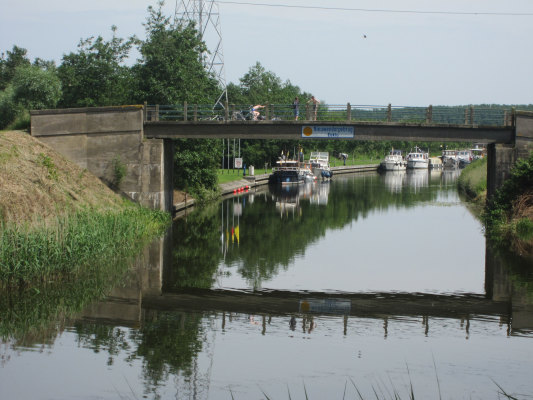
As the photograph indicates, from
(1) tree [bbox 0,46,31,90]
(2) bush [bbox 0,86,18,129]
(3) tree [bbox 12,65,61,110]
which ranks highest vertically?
(1) tree [bbox 0,46,31,90]

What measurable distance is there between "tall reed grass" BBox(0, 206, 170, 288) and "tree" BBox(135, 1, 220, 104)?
723 inches

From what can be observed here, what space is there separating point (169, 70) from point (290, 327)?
32.8m

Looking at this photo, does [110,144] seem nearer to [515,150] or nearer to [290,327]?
[515,150]

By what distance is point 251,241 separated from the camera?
120 feet

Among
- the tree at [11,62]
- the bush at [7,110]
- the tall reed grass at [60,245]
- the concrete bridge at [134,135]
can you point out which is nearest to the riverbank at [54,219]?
the tall reed grass at [60,245]

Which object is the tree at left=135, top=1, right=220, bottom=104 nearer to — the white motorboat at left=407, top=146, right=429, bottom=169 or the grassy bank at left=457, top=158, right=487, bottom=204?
the grassy bank at left=457, top=158, right=487, bottom=204

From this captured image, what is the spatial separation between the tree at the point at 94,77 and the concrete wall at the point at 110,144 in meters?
14.1

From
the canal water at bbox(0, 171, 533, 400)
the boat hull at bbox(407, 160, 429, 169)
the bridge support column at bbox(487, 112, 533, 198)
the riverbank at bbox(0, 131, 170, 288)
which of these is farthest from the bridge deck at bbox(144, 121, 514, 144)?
the boat hull at bbox(407, 160, 429, 169)

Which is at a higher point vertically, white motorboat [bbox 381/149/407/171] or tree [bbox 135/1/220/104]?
tree [bbox 135/1/220/104]

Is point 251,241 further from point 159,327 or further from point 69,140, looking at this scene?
point 159,327

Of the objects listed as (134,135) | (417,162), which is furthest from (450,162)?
(134,135)

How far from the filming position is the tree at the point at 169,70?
1938 inches

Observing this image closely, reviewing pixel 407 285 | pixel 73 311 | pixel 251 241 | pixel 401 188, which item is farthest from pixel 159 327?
pixel 401 188

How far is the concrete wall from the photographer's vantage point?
133 ft
